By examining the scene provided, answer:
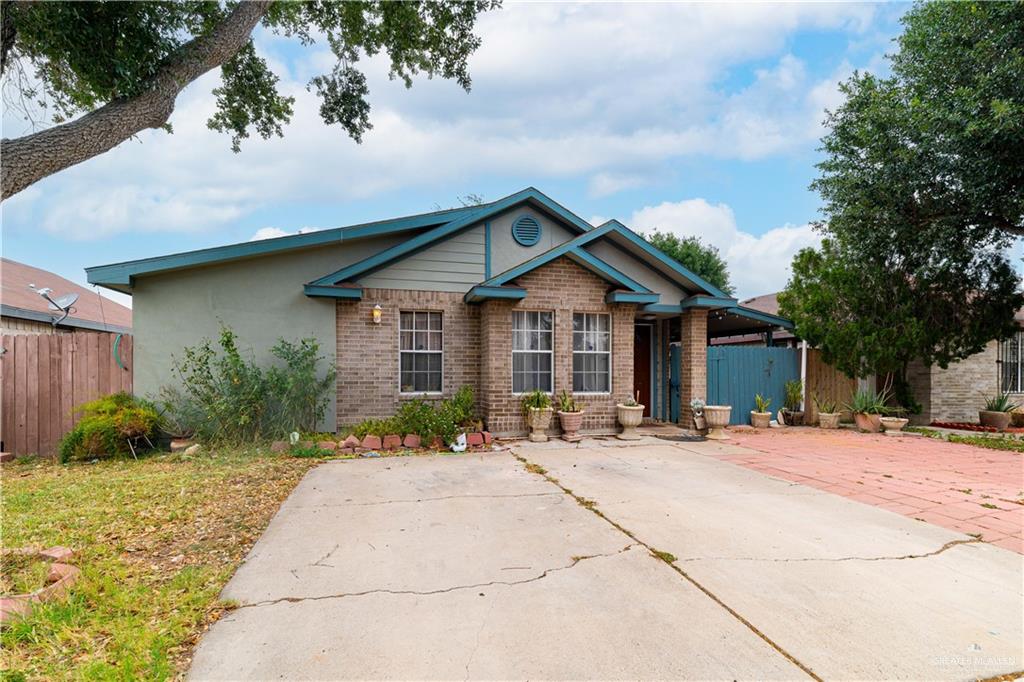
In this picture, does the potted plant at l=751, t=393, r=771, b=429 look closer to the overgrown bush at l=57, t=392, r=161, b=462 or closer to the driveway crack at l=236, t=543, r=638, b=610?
the driveway crack at l=236, t=543, r=638, b=610

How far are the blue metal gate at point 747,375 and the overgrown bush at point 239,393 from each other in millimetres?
9129

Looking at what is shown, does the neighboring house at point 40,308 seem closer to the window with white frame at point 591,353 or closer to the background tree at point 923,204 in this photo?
the window with white frame at point 591,353

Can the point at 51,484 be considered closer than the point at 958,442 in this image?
Yes

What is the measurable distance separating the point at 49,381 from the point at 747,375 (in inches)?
573

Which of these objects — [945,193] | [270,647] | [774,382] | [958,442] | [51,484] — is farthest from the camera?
[774,382]

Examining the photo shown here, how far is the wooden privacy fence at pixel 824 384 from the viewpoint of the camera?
12820 mm

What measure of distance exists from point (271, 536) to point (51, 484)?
13.5 ft

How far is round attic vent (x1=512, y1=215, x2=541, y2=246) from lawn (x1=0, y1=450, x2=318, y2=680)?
6.18 m

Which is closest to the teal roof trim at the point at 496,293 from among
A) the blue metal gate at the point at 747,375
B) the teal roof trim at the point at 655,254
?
the teal roof trim at the point at 655,254

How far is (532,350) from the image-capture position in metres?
10.1

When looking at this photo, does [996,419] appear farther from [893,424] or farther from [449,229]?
[449,229]

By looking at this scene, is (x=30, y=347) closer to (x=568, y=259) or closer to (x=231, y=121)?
(x=231, y=121)

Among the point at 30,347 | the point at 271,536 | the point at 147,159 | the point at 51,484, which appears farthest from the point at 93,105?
the point at 271,536

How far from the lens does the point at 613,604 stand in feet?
10.4
